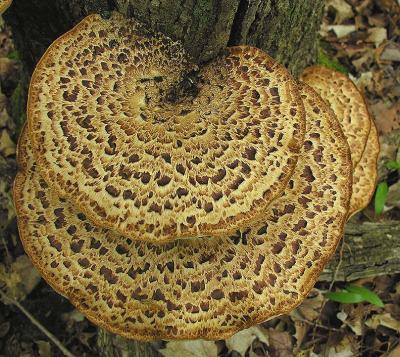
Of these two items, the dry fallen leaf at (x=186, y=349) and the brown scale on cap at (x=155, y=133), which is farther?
the dry fallen leaf at (x=186, y=349)

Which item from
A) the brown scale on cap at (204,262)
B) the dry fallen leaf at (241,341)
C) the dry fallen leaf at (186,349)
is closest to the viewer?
the brown scale on cap at (204,262)

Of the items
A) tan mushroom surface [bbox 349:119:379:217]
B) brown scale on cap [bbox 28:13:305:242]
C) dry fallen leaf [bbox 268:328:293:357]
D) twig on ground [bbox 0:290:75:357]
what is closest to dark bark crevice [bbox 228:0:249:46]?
brown scale on cap [bbox 28:13:305:242]

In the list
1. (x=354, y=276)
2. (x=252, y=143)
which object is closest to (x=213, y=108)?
(x=252, y=143)

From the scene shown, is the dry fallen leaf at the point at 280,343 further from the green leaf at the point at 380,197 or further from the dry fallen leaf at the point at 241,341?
the green leaf at the point at 380,197

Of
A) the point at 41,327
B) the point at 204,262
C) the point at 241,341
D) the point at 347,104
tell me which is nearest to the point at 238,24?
the point at 347,104

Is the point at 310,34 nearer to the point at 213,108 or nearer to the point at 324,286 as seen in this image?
the point at 213,108

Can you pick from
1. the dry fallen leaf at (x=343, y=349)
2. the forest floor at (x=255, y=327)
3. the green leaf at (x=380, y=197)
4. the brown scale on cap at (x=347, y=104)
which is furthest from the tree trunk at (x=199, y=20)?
the dry fallen leaf at (x=343, y=349)
